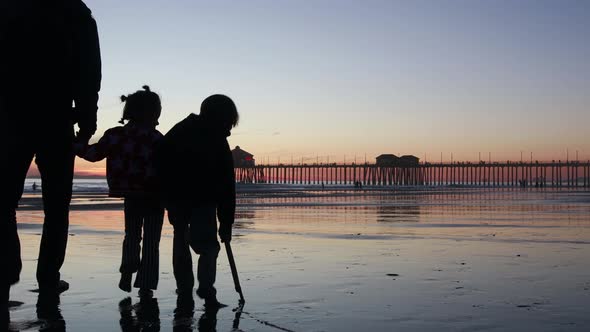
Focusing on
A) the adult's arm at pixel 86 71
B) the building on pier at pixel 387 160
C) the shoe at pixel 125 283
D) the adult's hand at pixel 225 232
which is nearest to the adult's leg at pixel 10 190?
the adult's arm at pixel 86 71

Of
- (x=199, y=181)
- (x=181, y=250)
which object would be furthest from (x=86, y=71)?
(x=181, y=250)

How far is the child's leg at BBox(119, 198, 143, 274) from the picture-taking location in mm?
5656

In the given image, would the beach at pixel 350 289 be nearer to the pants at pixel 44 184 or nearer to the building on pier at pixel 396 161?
the pants at pixel 44 184

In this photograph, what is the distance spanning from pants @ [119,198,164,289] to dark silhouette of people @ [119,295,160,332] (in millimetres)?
290

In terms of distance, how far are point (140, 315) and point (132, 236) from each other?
106 cm

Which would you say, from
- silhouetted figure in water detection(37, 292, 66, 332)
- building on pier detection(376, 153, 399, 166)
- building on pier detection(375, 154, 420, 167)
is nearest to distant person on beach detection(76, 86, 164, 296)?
silhouetted figure in water detection(37, 292, 66, 332)

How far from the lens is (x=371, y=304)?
5184mm

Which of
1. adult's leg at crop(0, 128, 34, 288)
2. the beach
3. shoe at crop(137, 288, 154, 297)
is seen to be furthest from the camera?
shoe at crop(137, 288, 154, 297)

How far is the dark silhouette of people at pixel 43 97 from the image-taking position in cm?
352

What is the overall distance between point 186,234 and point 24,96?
2.48 m

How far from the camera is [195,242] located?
5.71 m

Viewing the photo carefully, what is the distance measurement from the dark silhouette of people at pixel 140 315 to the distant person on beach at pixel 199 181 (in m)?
0.47

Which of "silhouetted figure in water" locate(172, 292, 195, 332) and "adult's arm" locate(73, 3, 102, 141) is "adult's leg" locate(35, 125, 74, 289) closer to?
"adult's arm" locate(73, 3, 102, 141)

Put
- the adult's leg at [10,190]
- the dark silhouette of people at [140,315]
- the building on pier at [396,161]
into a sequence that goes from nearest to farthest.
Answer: the adult's leg at [10,190] < the dark silhouette of people at [140,315] < the building on pier at [396,161]
